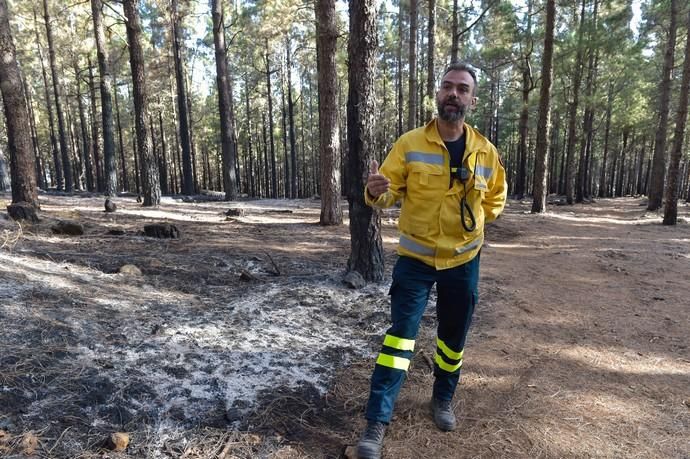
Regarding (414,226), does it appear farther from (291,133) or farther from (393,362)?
(291,133)

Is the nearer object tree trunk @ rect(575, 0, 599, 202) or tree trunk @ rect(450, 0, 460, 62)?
tree trunk @ rect(450, 0, 460, 62)

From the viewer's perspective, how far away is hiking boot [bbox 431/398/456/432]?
2.86 m

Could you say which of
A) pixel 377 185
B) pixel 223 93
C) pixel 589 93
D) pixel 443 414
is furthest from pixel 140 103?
pixel 589 93

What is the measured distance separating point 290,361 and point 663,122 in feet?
61.9

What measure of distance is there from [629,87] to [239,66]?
96.4 ft

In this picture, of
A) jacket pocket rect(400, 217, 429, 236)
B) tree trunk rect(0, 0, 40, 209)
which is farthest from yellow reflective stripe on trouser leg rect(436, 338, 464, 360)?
tree trunk rect(0, 0, 40, 209)

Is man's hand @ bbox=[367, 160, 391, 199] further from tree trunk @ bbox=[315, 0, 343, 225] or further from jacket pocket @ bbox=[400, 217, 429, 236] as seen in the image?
tree trunk @ bbox=[315, 0, 343, 225]

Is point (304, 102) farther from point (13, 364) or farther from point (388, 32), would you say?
point (13, 364)

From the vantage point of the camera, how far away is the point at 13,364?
2898mm

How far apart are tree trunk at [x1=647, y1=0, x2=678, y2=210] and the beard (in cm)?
1759

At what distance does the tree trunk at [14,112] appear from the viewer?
8.18 metres

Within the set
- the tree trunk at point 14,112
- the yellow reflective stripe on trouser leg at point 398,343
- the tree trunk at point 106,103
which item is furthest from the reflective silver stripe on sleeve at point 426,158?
the tree trunk at point 106,103

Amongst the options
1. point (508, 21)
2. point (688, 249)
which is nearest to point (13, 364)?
point (688, 249)

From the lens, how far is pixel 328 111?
9484 mm
